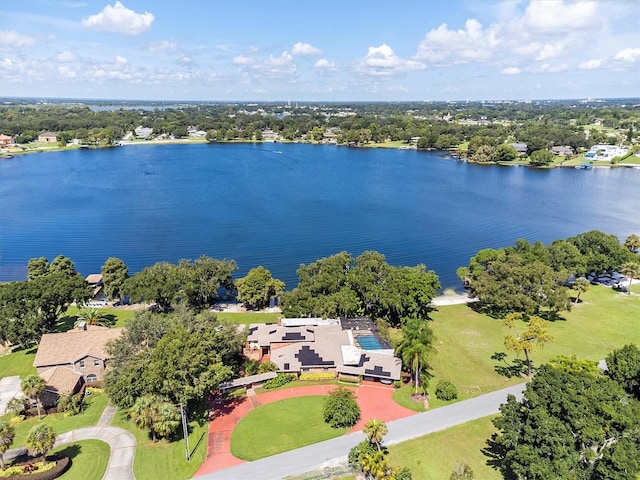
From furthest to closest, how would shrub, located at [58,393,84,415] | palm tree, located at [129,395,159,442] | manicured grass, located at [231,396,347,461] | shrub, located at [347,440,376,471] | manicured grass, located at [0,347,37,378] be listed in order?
1. manicured grass, located at [0,347,37,378]
2. shrub, located at [58,393,84,415]
3. manicured grass, located at [231,396,347,461]
4. palm tree, located at [129,395,159,442]
5. shrub, located at [347,440,376,471]

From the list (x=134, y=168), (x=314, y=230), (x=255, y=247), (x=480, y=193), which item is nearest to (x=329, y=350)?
(x=255, y=247)

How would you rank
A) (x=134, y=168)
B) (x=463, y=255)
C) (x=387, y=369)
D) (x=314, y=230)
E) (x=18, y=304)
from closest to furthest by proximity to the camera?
(x=387, y=369)
(x=18, y=304)
(x=463, y=255)
(x=314, y=230)
(x=134, y=168)

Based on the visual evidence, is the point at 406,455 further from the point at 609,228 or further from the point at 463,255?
the point at 609,228

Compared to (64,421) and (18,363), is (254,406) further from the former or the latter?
(18,363)

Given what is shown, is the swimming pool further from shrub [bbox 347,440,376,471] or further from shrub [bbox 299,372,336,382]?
shrub [bbox 347,440,376,471]

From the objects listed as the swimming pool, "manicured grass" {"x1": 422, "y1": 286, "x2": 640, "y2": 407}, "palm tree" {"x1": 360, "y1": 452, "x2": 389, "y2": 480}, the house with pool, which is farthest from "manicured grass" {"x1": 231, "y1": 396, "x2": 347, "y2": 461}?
A: "manicured grass" {"x1": 422, "y1": 286, "x2": 640, "y2": 407}

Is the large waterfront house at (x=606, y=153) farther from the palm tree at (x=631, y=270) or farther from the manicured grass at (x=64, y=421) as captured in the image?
the manicured grass at (x=64, y=421)

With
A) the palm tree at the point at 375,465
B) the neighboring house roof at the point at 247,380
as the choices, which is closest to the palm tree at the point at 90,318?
the neighboring house roof at the point at 247,380

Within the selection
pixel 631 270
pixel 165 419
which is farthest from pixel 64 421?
pixel 631 270
